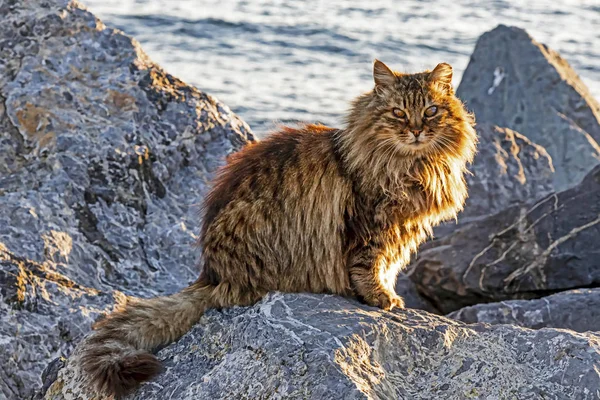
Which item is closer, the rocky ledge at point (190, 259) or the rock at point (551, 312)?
the rocky ledge at point (190, 259)

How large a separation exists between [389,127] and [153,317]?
1.52 metres

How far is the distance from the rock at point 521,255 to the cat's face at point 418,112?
1.90 metres

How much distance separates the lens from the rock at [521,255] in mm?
6254

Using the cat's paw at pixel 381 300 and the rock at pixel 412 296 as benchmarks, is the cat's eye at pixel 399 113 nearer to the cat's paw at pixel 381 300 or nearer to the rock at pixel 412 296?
the cat's paw at pixel 381 300

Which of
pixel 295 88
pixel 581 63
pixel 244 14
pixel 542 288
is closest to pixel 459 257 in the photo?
pixel 542 288

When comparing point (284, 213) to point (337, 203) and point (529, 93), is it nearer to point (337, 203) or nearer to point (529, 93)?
point (337, 203)

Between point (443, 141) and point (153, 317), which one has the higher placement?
point (443, 141)

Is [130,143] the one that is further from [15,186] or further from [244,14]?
[244,14]

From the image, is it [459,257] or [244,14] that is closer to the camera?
[459,257]

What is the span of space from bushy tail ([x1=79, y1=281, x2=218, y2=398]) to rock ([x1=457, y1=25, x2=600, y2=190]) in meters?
5.99

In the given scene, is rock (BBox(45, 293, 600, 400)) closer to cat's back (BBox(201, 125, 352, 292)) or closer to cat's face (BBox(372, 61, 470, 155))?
cat's back (BBox(201, 125, 352, 292))

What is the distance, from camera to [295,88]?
39.6ft

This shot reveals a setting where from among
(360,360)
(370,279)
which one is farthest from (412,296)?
(360,360)

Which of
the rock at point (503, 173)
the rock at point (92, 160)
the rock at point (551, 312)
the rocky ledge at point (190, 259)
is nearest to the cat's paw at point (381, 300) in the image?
the rocky ledge at point (190, 259)
